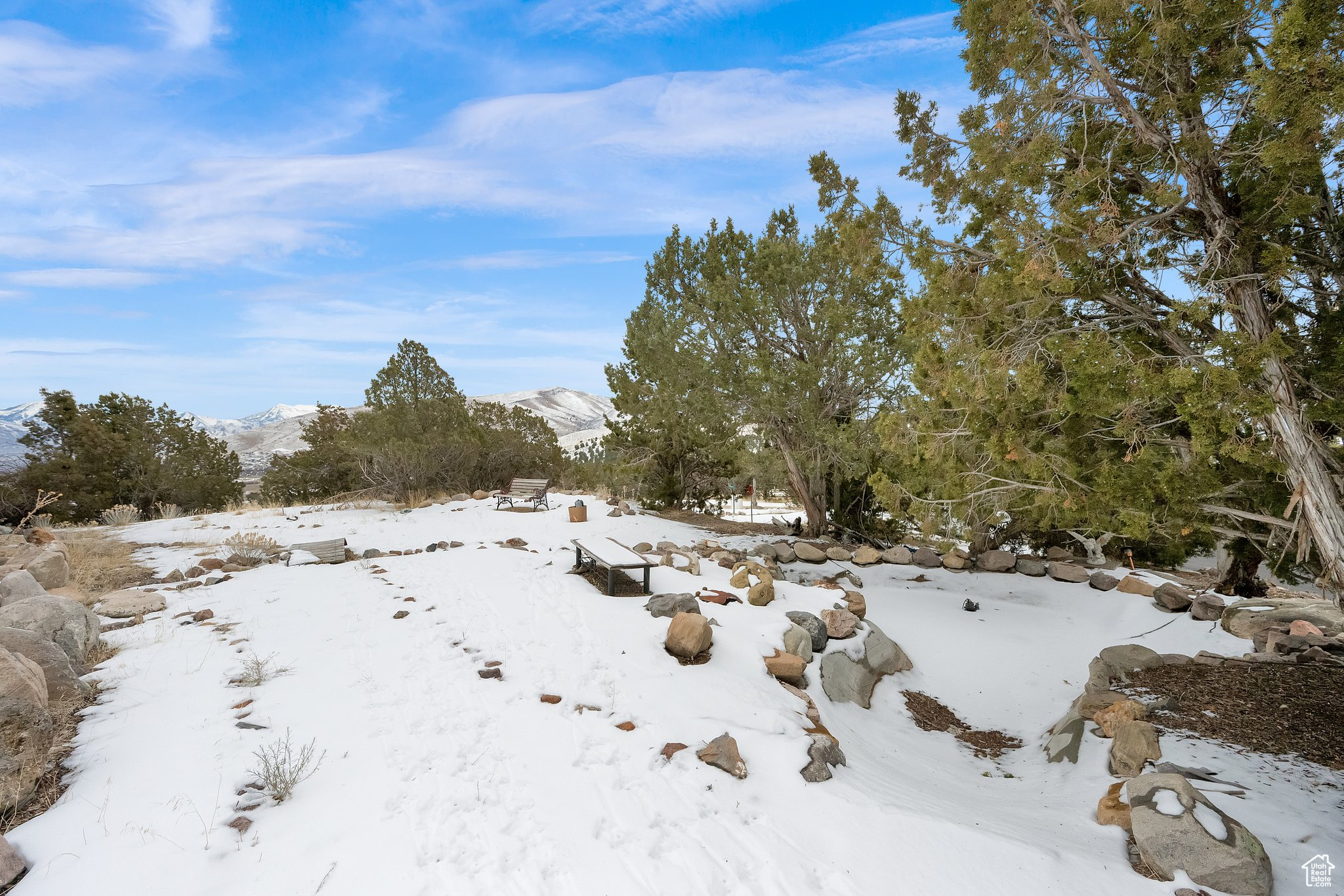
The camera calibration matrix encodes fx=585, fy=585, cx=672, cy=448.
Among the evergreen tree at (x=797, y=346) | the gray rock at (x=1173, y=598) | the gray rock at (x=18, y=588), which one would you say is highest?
the evergreen tree at (x=797, y=346)

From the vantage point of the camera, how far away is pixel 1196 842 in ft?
9.86

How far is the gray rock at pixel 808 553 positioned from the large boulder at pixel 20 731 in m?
8.65

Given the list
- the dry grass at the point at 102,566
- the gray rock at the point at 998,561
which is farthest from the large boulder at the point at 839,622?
the dry grass at the point at 102,566

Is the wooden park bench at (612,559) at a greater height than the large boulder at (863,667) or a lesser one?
greater

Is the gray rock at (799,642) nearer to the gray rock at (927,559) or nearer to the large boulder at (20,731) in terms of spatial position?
the gray rock at (927,559)

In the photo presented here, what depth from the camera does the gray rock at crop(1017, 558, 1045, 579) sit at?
9.45 meters

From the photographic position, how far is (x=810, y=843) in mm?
Answer: 3238

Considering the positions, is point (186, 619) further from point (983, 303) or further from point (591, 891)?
point (983, 303)

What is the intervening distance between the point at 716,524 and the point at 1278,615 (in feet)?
29.8

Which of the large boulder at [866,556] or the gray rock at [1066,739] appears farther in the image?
the large boulder at [866,556]

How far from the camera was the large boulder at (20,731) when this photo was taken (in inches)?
124

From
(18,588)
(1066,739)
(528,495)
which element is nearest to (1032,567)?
(1066,739)

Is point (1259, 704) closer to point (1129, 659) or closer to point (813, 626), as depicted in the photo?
point (1129, 659)

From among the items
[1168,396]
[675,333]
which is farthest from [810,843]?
[675,333]
